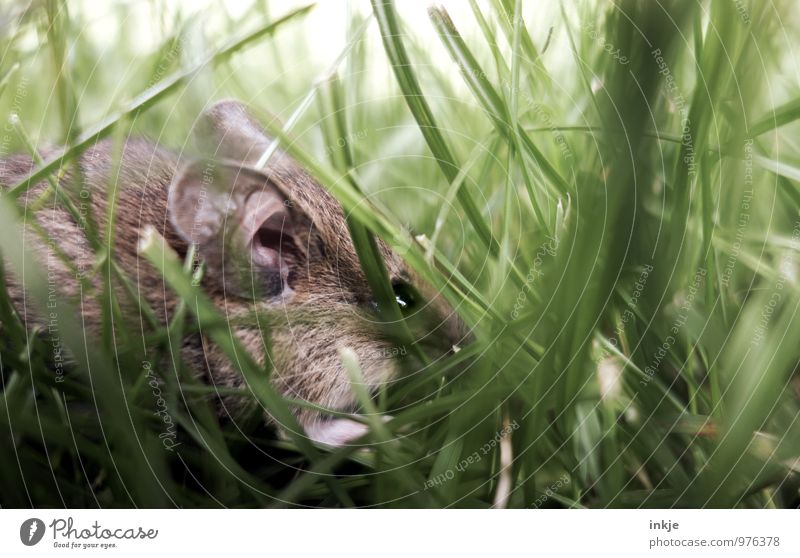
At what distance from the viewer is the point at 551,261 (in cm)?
59

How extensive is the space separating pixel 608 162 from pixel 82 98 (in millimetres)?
438

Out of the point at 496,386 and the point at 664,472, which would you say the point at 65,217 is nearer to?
the point at 496,386

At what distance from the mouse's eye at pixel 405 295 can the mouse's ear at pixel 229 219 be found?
109mm

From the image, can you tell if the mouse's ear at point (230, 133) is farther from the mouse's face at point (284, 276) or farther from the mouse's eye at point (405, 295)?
the mouse's eye at point (405, 295)

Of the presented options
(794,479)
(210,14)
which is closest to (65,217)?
(210,14)

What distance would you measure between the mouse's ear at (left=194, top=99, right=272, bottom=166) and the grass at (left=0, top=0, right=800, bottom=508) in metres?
0.01
